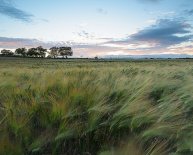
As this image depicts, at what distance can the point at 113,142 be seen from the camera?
6.46 ft

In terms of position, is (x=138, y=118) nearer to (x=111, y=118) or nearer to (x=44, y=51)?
(x=111, y=118)

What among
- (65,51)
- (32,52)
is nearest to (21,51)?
(32,52)

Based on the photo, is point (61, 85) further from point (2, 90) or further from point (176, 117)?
point (176, 117)

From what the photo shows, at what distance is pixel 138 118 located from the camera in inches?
76.7

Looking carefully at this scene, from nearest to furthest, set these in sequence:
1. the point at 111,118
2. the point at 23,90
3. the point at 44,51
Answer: the point at 111,118, the point at 23,90, the point at 44,51

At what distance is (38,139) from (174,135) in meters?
0.97

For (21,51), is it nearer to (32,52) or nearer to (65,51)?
(32,52)

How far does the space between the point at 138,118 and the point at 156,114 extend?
0.46ft

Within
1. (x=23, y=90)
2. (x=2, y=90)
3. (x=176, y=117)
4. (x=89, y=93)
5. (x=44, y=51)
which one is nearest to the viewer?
(x=176, y=117)

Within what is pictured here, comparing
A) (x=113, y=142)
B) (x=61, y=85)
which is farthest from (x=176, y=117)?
(x=61, y=85)

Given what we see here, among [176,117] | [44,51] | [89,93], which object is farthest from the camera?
[44,51]

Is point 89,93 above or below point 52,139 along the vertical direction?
above

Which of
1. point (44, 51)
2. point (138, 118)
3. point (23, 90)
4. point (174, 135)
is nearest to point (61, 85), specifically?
point (23, 90)

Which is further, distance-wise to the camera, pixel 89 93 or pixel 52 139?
pixel 89 93
